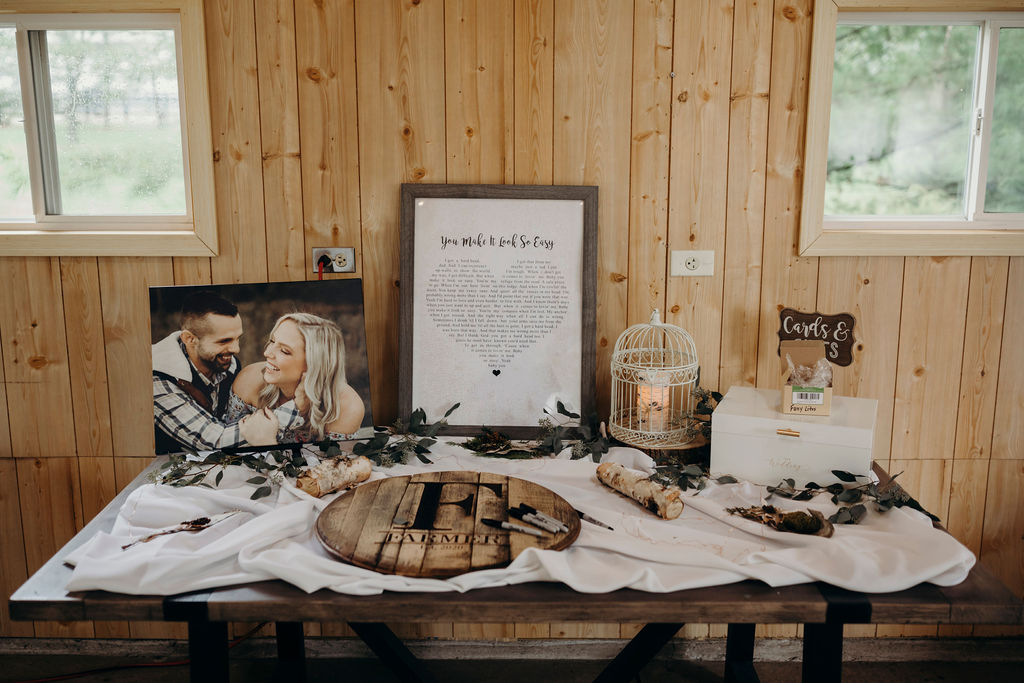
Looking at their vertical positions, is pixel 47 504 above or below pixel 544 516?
below

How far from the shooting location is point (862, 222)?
7.68 feet

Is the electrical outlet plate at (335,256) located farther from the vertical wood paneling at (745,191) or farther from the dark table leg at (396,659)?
the vertical wood paneling at (745,191)

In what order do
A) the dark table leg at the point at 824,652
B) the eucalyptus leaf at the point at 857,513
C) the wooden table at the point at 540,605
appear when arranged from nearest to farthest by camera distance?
the wooden table at the point at 540,605 → the dark table leg at the point at 824,652 → the eucalyptus leaf at the point at 857,513

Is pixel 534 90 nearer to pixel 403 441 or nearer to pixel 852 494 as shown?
pixel 403 441

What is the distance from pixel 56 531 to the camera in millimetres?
2453

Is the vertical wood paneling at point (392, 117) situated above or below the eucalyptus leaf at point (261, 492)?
above

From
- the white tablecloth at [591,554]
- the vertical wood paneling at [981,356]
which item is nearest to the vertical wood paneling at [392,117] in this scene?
the white tablecloth at [591,554]

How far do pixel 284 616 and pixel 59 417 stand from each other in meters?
1.48

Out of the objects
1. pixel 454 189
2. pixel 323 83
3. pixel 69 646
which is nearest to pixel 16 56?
pixel 323 83

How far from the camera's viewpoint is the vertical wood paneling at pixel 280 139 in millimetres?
2172

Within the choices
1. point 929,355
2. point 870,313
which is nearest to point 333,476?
point 870,313

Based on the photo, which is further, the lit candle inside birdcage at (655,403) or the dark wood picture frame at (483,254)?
the dark wood picture frame at (483,254)

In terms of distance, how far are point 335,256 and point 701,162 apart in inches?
45.6

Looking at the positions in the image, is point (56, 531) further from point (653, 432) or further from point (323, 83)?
point (653, 432)
